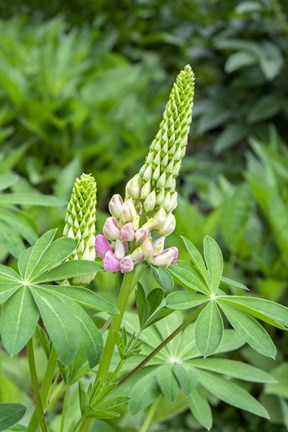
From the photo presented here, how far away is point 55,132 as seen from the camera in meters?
3.18

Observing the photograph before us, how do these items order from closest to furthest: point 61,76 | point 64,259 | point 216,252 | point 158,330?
point 64,259 < point 216,252 < point 158,330 < point 61,76

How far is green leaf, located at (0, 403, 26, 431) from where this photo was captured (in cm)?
94

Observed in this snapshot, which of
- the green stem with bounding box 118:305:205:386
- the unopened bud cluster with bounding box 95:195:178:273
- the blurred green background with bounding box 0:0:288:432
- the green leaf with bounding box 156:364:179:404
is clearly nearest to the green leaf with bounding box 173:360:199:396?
the green leaf with bounding box 156:364:179:404

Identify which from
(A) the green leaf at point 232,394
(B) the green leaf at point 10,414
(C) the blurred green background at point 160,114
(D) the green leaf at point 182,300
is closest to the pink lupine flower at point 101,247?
(D) the green leaf at point 182,300

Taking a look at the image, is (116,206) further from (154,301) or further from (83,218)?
(154,301)

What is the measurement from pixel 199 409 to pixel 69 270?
0.34 meters

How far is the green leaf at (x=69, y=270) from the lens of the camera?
2.93 feet

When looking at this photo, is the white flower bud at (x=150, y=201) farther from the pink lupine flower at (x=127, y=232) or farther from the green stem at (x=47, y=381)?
the green stem at (x=47, y=381)

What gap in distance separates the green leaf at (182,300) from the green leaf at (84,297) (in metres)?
0.08

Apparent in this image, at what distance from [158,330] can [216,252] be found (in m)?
0.31

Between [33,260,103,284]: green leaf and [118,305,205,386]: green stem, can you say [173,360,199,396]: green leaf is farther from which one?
[33,260,103,284]: green leaf

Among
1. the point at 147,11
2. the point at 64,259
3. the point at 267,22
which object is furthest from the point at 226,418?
the point at 147,11

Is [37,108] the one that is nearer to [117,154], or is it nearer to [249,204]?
[117,154]

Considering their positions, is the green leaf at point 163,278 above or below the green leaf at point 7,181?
below
